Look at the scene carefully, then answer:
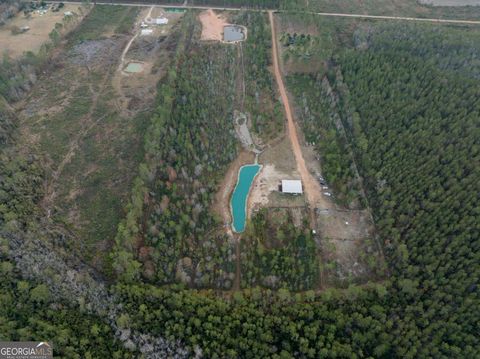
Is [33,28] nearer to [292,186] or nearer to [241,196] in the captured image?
[241,196]

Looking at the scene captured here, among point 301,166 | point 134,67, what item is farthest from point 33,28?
point 301,166

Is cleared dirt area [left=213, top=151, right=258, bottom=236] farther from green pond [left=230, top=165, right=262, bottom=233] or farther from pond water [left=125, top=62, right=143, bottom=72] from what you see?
pond water [left=125, top=62, right=143, bottom=72]

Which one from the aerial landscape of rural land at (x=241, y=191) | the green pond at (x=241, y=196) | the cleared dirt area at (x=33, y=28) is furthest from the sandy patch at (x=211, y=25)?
the green pond at (x=241, y=196)

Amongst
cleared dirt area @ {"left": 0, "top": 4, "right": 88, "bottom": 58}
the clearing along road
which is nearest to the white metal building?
the clearing along road

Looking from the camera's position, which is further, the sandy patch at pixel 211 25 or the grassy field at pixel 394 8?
the grassy field at pixel 394 8

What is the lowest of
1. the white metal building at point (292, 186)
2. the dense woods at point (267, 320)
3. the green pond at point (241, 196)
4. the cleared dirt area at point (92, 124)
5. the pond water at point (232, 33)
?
the dense woods at point (267, 320)

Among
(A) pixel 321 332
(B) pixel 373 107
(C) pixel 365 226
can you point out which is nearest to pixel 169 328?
(A) pixel 321 332

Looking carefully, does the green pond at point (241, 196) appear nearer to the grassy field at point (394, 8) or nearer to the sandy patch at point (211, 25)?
the sandy patch at point (211, 25)
